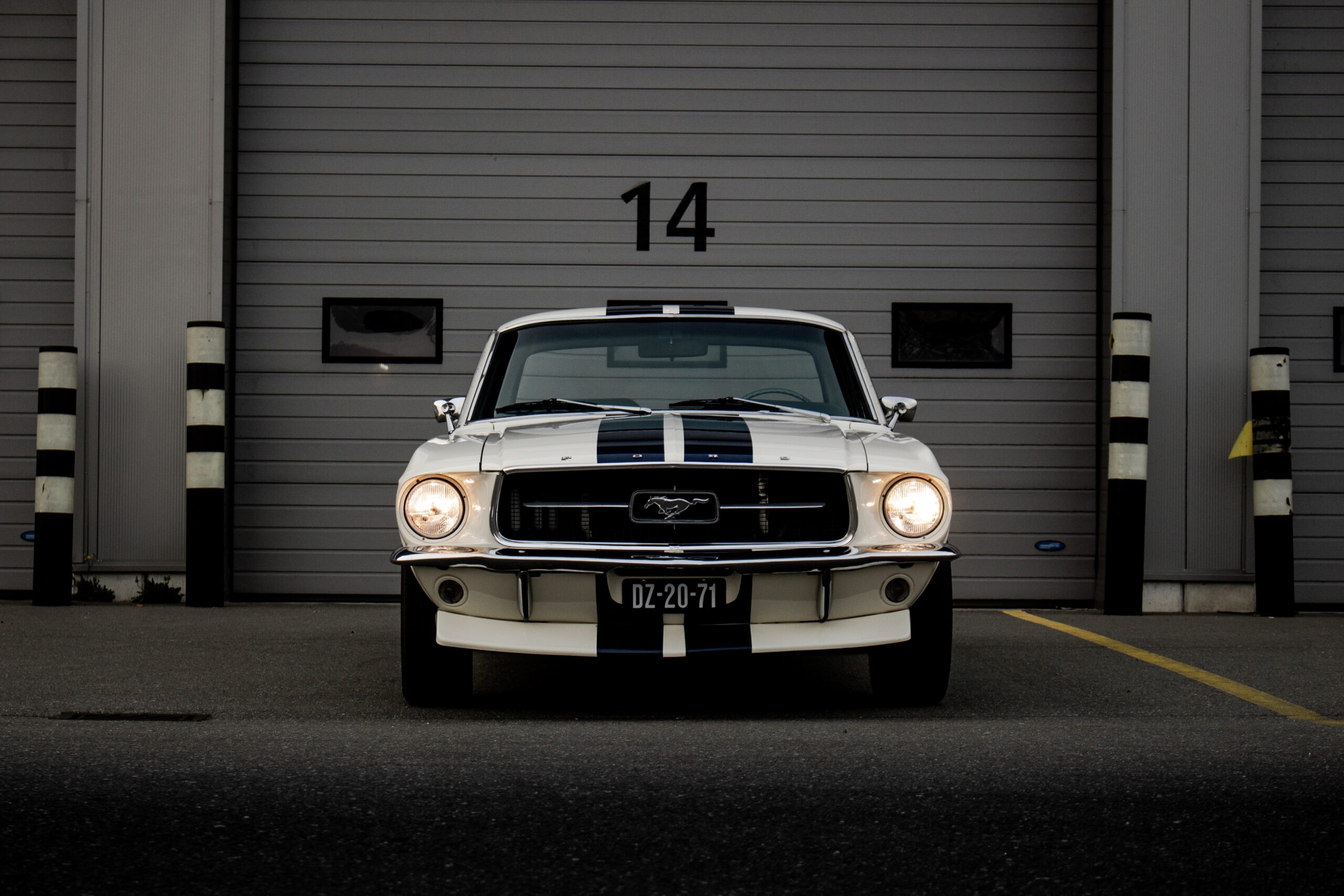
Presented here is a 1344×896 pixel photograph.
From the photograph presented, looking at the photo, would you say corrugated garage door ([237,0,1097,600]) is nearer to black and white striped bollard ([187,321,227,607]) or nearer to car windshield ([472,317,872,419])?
black and white striped bollard ([187,321,227,607])

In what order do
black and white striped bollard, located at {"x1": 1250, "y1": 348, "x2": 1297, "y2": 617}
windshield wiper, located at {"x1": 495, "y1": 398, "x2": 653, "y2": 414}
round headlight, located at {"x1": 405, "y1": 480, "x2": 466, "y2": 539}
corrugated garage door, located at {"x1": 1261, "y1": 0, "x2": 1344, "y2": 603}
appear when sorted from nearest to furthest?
round headlight, located at {"x1": 405, "y1": 480, "x2": 466, "y2": 539}
windshield wiper, located at {"x1": 495, "y1": 398, "x2": 653, "y2": 414}
black and white striped bollard, located at {"x1": 1250, "y1": 348, "x2": 1297, "y2": 617}
corrugated garage door, located at {"x1": 1261, "y1": 0, "x2": 1344, "y2": 603}

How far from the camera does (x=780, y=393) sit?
16.5 ft

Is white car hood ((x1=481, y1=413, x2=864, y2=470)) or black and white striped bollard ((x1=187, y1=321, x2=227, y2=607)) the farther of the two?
black and white striped bollard ((x1=187, y1=321, x2=227, y2=607))

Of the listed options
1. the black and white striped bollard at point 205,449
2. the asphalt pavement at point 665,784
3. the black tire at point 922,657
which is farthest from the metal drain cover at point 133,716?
the black and white striped bollard at point 205,449

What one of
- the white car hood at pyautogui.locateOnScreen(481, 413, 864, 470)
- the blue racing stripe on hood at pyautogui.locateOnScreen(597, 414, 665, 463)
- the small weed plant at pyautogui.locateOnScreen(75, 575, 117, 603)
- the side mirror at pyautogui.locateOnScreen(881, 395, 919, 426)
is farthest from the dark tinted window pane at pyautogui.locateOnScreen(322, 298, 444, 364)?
the blue racing stripe on hood at pyautogui.locateOnScreen(597, 414, 665, 463)

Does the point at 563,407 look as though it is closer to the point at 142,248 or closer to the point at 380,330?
the point at 380,330

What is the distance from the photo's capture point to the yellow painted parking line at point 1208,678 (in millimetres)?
4199

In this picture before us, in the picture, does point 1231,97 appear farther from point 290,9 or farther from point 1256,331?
point 290,9

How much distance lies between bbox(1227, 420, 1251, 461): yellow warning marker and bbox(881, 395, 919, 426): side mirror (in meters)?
3.52

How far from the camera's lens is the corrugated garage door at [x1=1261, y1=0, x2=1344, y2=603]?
8258 millimetres

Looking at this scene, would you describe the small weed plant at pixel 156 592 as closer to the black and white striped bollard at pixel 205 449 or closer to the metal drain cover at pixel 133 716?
the black and white striped bollard at pixel 205 449

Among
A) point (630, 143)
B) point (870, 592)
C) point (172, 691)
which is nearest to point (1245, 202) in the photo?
point (630, 143)

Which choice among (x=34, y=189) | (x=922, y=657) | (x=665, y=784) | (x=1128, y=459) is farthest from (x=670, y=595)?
(x=34, y=189)

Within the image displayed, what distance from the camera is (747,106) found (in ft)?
27.8
